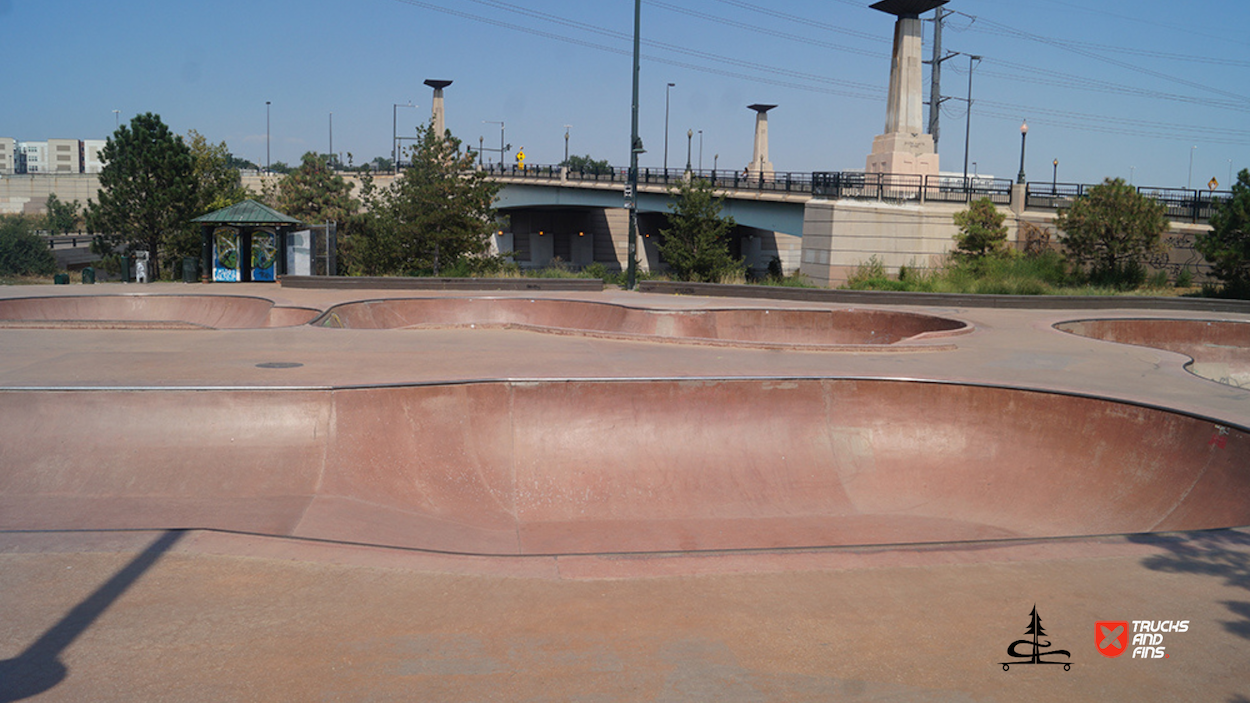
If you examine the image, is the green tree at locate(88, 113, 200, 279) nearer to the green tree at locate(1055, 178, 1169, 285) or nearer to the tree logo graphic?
the green tree at locate(1055, 178, 1169, 285)

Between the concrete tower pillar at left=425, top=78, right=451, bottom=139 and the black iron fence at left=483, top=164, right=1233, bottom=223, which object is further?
the concrete tower pillar at left=425, top=78, right=451, bottom=139

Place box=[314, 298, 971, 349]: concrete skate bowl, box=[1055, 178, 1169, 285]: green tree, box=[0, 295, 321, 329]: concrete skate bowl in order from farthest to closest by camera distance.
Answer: box=[1055, 178, 1169, 285]: green tree → box=[0, 295, 321, 329]: concrete skate bowl → box=[314, 298, 971, 349]: concrete skate bowl

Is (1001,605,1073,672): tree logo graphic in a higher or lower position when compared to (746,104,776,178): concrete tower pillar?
lower

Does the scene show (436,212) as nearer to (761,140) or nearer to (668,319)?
(668,319)

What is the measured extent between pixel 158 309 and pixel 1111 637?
2182cm

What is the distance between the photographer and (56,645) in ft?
15.5

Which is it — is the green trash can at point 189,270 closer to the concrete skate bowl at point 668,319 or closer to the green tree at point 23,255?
the concrete skate bowl at point 668,319

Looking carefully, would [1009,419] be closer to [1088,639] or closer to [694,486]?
[694,486]

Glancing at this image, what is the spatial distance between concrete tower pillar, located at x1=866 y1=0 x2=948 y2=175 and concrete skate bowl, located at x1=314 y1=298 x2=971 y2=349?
15.5m

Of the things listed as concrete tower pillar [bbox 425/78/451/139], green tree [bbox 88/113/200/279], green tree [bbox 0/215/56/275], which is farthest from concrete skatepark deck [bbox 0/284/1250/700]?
concrete tower pillar [bbox 425/78/451/139]

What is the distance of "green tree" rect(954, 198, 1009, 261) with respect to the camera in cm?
2912

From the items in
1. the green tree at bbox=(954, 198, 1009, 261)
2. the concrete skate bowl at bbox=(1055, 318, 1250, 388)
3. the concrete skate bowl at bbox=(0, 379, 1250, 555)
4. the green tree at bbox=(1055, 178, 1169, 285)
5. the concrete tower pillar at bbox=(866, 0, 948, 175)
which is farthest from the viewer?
the concrete tower pillar at bbox=(866, 0, 948, 175)

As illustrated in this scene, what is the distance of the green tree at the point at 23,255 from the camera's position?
2318 inches

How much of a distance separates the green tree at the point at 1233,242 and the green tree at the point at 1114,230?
1544 millimetres
